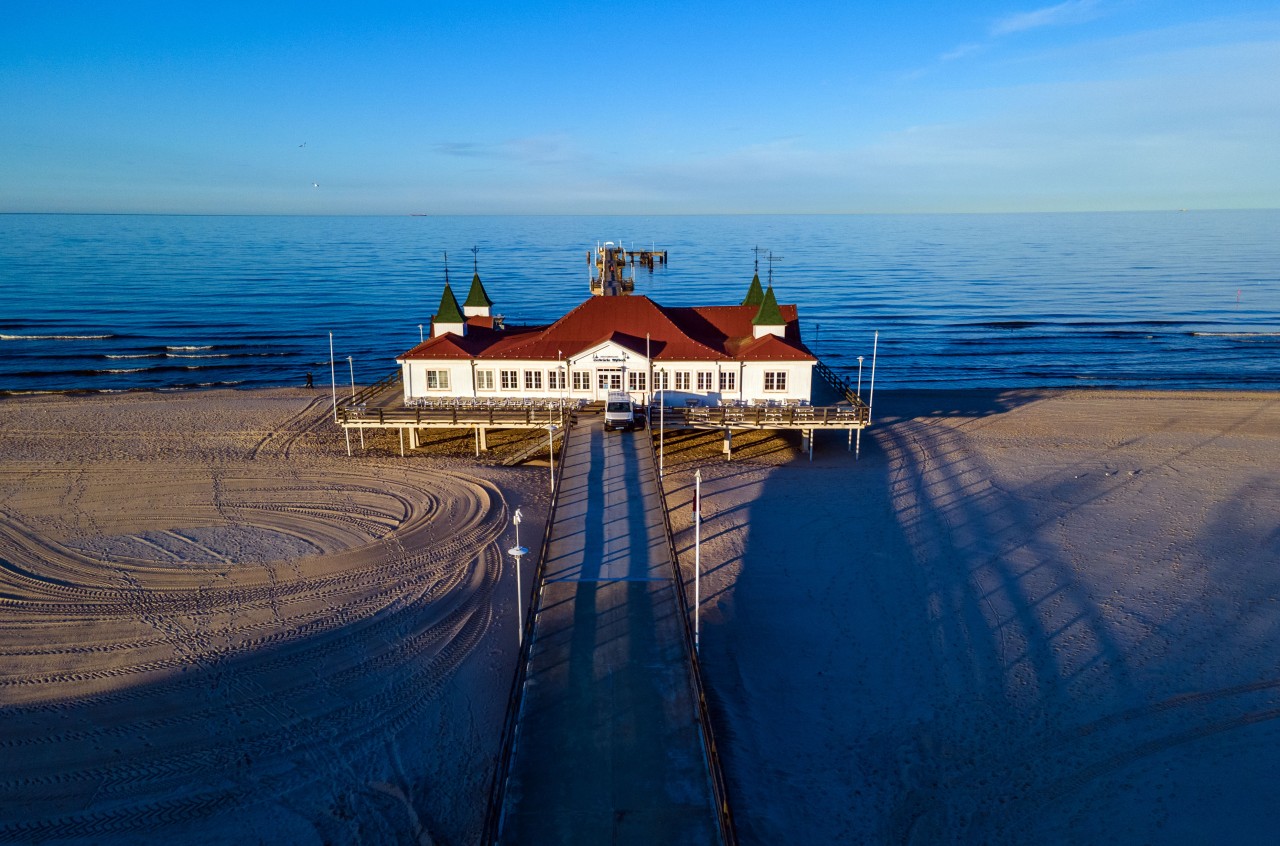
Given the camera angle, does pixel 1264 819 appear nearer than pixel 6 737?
Yes

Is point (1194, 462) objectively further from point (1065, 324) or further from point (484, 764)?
point (1065, 324)

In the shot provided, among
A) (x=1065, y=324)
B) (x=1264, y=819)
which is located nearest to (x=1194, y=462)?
(x=1264, y=819)

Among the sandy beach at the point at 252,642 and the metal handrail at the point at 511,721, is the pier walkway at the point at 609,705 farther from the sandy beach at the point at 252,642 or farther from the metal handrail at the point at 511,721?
the sandy beach at the point at 252,642

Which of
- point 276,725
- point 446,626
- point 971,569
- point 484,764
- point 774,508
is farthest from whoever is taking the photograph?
point 774,508

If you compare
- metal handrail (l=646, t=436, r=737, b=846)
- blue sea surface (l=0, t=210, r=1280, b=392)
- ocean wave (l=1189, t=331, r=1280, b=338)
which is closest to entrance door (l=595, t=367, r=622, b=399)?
metal handrail (l=646, t=436, r=737, b=846)

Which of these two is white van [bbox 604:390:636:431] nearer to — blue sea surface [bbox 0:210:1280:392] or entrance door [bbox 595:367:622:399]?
entrance door [bbox 595:367:622:399]

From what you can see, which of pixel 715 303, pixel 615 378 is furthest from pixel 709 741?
pixel 715 303

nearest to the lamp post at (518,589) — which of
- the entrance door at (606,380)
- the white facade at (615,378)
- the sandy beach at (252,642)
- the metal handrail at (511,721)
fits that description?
the metal handrail at (511,721)

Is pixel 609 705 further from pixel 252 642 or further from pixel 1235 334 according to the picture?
pixel 1235 334
